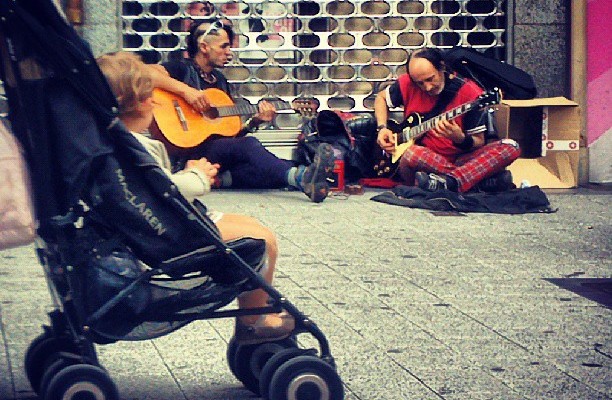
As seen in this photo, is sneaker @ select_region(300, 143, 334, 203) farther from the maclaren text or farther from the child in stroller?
the maclaren text

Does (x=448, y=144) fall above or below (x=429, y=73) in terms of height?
below

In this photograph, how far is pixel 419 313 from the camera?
18.2 feet

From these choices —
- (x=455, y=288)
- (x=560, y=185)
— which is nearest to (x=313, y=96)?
(x=560, y=185)

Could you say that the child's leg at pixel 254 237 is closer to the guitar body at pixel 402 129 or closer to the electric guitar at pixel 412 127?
the electric guitar at pixel 412 127

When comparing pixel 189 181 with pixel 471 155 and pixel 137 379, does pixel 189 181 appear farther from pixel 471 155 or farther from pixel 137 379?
pixel 471 155

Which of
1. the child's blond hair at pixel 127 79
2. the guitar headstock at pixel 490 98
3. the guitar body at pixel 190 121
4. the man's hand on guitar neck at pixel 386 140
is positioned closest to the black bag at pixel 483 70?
the guitar headstock at pixel 490 98

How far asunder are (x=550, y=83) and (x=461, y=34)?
0.93 metres

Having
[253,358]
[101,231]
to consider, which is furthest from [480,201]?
[101,231]

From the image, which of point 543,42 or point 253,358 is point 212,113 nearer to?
point 543,42

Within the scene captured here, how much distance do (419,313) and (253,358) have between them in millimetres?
1457

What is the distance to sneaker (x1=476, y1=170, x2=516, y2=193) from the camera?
9695mm

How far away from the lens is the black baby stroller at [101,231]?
12.3 ft

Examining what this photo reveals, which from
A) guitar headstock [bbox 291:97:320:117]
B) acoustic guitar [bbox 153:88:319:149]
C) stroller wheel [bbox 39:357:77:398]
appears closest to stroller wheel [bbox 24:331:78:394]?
stroller wheel [bbox 39:357:77:398]

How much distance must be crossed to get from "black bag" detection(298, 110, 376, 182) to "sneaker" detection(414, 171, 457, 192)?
0.85m
